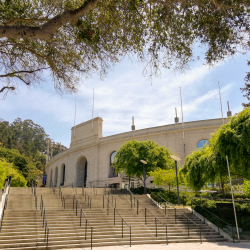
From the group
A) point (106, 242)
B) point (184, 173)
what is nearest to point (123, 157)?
point (184, 173)

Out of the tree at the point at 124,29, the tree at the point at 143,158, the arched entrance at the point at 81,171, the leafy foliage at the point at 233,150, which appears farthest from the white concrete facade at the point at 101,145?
the tree at the point at 124,29

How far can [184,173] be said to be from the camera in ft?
69.8

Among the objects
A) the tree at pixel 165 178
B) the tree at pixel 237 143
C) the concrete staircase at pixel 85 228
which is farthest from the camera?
the tree at pixel 165 178

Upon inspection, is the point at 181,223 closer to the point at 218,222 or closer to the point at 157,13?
the point at 218,222

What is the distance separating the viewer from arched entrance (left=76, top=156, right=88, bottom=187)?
43.1 m

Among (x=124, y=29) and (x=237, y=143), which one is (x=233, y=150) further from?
(x=124, y=29)

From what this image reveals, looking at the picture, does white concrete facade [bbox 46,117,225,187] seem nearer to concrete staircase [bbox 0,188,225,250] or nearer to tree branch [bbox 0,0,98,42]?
concrete staircase [bbox 0,188,225,250]

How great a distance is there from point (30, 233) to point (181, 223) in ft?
26.6

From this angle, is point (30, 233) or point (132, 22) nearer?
point (132, 22)

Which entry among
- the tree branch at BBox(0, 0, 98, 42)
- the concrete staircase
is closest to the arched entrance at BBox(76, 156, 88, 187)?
the concrete staircase

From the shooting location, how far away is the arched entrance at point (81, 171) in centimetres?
4311

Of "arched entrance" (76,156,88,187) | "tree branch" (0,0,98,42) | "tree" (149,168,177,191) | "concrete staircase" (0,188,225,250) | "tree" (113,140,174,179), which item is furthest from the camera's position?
"arched entrance" (76,156,88,187)

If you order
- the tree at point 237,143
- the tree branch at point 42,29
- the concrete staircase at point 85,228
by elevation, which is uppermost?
the tree branch at point 42,29

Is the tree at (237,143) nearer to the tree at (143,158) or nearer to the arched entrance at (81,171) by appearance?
the tree at (143,158)
